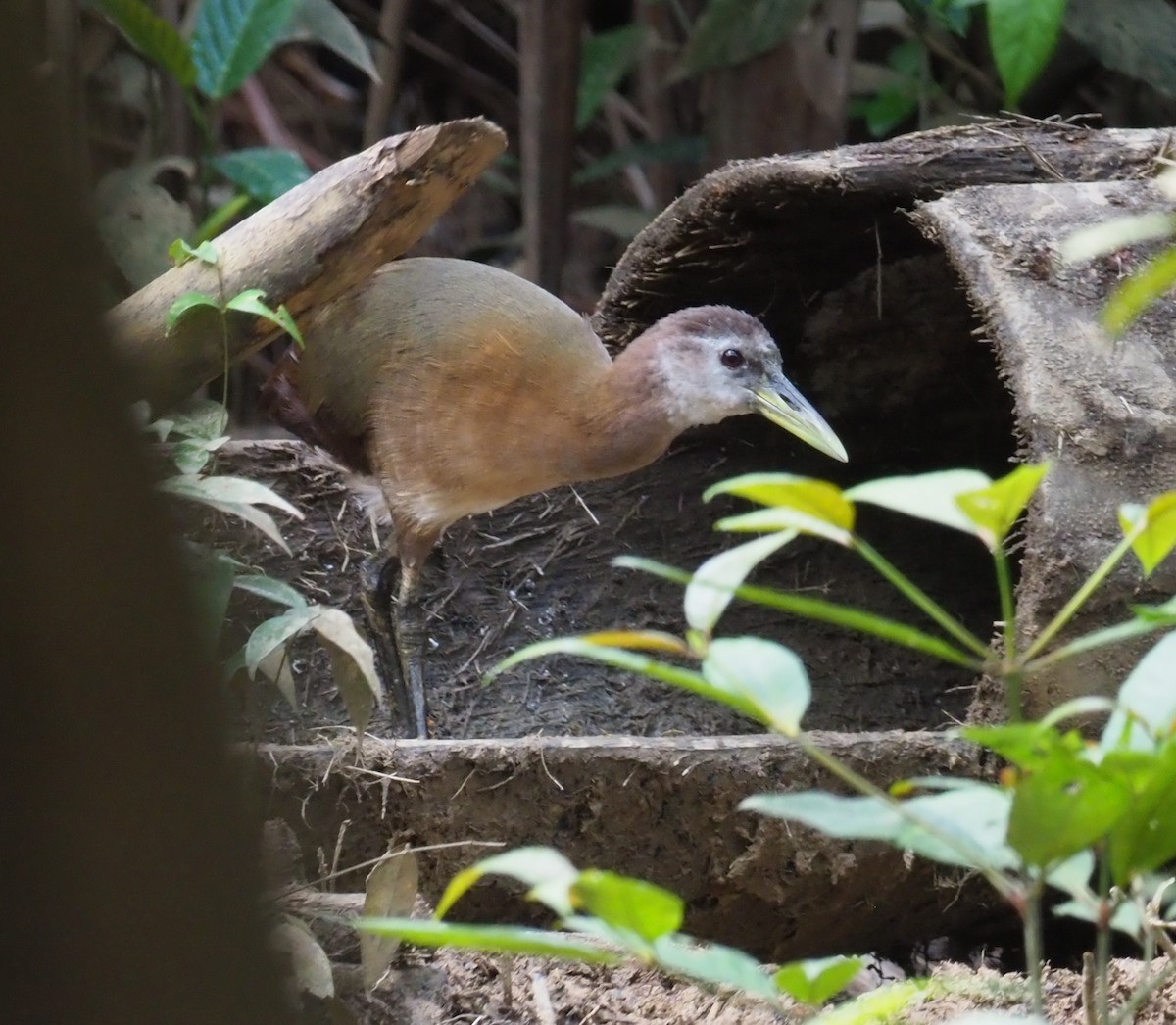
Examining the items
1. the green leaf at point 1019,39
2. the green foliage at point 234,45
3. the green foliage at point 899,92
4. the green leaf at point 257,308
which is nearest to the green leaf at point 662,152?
the green foliage at point 899,92

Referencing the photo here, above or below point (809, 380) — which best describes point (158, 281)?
above

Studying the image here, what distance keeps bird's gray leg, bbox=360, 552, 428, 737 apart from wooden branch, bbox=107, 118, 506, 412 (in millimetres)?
785

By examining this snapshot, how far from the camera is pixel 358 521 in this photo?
8.26ft

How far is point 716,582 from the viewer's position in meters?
0.76

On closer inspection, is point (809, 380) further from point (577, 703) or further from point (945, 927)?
point (945, 927)

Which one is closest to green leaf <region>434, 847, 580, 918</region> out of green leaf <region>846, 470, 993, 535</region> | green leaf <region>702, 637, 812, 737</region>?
green leaf <region>702, 637, 812, 737</region>

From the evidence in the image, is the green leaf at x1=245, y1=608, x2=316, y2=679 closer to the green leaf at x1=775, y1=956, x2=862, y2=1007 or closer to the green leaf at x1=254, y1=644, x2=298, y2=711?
the green leaf at x1=254, y1=644, x2=298, y2=711

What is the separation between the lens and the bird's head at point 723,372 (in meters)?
2.14

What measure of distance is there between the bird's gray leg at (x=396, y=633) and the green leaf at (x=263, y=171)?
91cm

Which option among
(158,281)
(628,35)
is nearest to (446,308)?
(158,281)

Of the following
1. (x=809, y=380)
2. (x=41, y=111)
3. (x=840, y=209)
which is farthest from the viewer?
(x=809, y=380)

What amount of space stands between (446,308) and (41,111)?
68.1 inches

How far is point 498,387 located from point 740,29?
1.30 meters

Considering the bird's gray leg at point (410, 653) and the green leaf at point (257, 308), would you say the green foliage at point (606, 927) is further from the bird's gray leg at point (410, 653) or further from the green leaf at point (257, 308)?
the bird's gray leg at point (410, 653)
